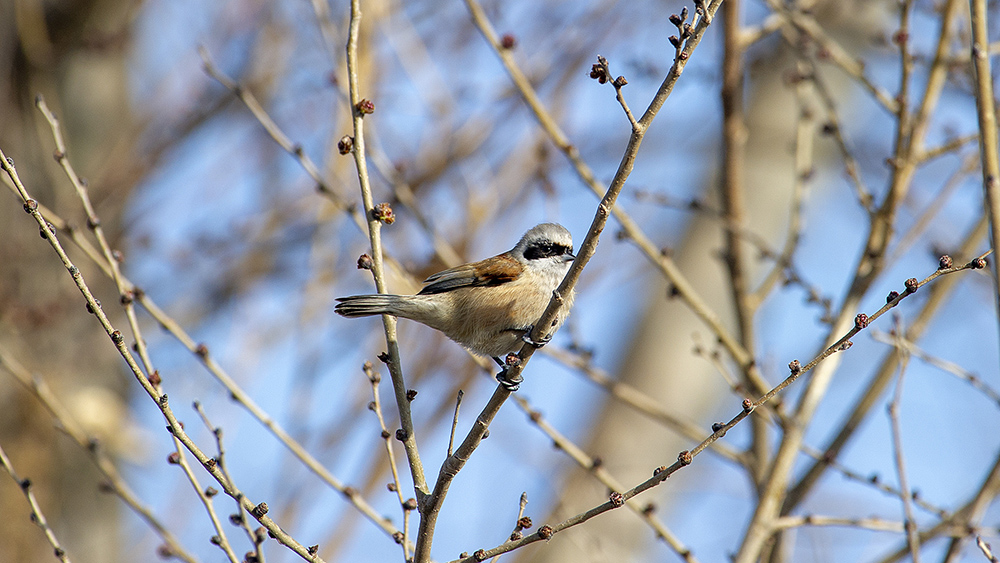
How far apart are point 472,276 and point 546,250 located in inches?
16.2

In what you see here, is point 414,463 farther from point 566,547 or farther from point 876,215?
point 566,547

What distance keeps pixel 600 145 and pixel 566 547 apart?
356 cm

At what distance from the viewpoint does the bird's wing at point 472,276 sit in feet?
11.9

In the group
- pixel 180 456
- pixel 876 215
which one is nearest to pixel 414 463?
pixel 180 456

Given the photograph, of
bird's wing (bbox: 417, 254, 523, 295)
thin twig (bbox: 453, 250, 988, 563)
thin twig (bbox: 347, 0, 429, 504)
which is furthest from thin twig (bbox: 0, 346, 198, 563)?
bird's wing (bbox: 417, 254, 523, 295)

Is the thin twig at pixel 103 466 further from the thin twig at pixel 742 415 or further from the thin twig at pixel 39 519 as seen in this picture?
Answer: the thin twig at pixel 742 415

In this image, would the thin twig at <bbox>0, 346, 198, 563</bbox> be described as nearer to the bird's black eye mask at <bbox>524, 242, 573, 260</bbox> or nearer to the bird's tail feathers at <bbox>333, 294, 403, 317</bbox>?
the bird's tail feathers at <bbox>333, 294, 403, 317</bbox>

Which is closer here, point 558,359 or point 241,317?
point 558,359

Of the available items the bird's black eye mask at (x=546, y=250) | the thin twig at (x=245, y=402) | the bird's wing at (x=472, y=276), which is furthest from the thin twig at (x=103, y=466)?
the bird's black eye mask at (x=546, y=250)

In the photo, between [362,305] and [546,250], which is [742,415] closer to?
[362,305]

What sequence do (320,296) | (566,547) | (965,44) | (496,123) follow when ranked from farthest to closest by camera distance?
(566,547)
(496,123)
(320,296)
(965,44)

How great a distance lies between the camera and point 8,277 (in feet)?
18.8

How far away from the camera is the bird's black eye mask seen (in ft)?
12.5

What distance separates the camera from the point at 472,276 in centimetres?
364
